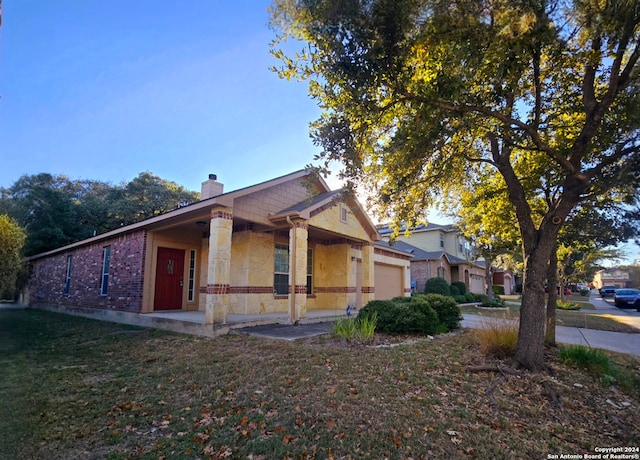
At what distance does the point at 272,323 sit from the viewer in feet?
34.2

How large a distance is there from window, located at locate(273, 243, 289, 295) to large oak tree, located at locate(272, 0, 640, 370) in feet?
21.6

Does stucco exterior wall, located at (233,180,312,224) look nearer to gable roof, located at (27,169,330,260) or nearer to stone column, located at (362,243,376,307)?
gable roof, located at (27,169,330,260)

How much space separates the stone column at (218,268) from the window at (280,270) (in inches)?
146

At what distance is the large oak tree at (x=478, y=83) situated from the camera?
4738mm

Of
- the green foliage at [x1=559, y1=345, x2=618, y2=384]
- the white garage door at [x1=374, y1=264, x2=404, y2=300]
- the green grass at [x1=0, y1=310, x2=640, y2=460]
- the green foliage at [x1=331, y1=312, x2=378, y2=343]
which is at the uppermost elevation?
the white garage door at [x1=374, y1=264, x2=404, y2=300]

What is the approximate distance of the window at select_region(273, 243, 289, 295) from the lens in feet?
41.7

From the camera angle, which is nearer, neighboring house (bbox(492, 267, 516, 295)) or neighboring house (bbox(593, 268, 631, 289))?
neighboring house (bbox(492, 267, 516, 295))

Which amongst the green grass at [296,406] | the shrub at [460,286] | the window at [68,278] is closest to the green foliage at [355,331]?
the green grass at [296,406]

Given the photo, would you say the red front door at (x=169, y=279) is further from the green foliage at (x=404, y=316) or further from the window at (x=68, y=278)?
the green foliage at (x=404, y=316)

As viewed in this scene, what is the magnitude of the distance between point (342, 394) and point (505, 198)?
21.3 feet

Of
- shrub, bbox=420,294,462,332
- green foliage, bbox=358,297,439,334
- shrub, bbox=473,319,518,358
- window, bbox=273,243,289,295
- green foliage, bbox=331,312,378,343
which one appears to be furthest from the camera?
window, bbox=273,243,289,295

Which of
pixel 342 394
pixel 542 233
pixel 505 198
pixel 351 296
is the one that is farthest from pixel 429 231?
pixel 342 394

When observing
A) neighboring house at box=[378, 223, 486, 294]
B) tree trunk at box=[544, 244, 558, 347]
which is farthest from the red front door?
neighboring house at box=[378, 223, 486, 294]

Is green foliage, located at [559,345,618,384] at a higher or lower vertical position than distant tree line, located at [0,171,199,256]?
lower
